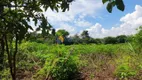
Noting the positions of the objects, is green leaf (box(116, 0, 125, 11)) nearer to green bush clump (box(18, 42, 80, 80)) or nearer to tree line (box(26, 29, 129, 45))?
tree line (box(26, 29, 129, 45))

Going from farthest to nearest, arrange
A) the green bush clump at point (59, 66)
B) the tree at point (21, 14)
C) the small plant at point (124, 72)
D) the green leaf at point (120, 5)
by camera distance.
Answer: the green bush clump at point (59, 66)
the small plant at point (124, 72)
the tree at point (21, 14)
the green leaf at point (120, 5)

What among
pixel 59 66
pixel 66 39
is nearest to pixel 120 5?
pixel 59 66

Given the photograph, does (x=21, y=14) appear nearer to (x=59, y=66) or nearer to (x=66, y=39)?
(x=59, y=66)

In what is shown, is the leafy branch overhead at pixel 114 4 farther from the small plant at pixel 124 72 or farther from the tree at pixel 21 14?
the small plant at pixel 124 72

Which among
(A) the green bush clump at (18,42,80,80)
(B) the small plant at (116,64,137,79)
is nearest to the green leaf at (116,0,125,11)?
(B) the small plant at (116,64,137,79)

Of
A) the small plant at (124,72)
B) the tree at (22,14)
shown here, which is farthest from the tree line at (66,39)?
the small plant at (124,72)

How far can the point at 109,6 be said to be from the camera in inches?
73.8

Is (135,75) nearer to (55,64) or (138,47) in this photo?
(55,64)

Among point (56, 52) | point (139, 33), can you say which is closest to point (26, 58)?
point (56, 52)

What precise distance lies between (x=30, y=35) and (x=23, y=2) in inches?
11.1

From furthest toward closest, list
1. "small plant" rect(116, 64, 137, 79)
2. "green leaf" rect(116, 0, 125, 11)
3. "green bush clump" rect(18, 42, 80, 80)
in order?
1. "green bush clump" rect(18, 42, 80, 80)
2. "small plant" rect(116, 64, 137, 79)
3. "green leaf" rect(116, 0, 125, 11)

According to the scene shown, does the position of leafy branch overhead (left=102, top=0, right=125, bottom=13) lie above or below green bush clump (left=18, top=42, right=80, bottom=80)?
above

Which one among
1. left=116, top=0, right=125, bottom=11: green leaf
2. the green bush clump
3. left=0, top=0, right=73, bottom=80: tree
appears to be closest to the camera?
left=116, top=0, right=125, bottom=11: green leaf

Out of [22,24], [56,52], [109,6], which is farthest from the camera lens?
Result: [56,52]
